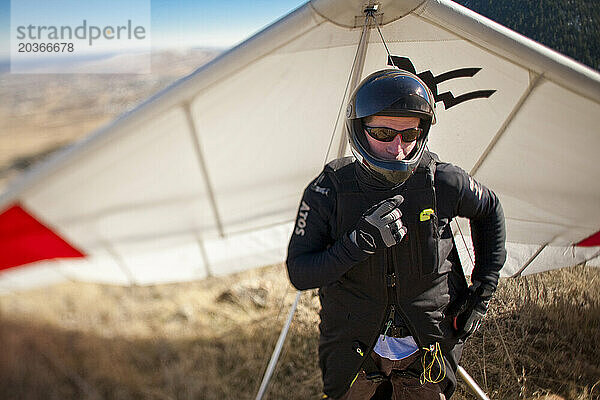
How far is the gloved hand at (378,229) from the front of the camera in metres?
1.23

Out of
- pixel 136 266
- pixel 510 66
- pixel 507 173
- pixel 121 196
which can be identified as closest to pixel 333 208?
pixel 510 66

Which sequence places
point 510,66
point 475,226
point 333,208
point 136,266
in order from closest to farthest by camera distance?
point 333,208 → point 475,226 → point 510,66 → point 136,266

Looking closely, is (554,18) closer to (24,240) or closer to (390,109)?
(390,109)

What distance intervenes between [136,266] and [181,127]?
118cm

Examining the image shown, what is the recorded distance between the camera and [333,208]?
4.58 feet

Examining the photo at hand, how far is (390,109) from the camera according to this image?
1.25 meters

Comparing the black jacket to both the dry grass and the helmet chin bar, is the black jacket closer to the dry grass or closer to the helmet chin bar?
the helmet chin bar

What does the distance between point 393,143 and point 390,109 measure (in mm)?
108

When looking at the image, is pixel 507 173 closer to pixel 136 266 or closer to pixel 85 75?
pixel 136 266

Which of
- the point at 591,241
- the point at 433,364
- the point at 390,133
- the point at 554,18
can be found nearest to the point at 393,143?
the point at 390,133

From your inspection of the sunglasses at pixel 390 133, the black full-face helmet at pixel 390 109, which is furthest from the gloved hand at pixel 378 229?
the sunglasses at pixel 390 133

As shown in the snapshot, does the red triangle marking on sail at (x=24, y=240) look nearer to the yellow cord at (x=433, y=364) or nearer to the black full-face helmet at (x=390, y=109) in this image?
the black full-face helmet at (x=390, y=109)

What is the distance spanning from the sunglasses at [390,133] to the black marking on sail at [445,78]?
0.72 m

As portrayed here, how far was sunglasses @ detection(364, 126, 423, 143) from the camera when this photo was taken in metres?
1.29
